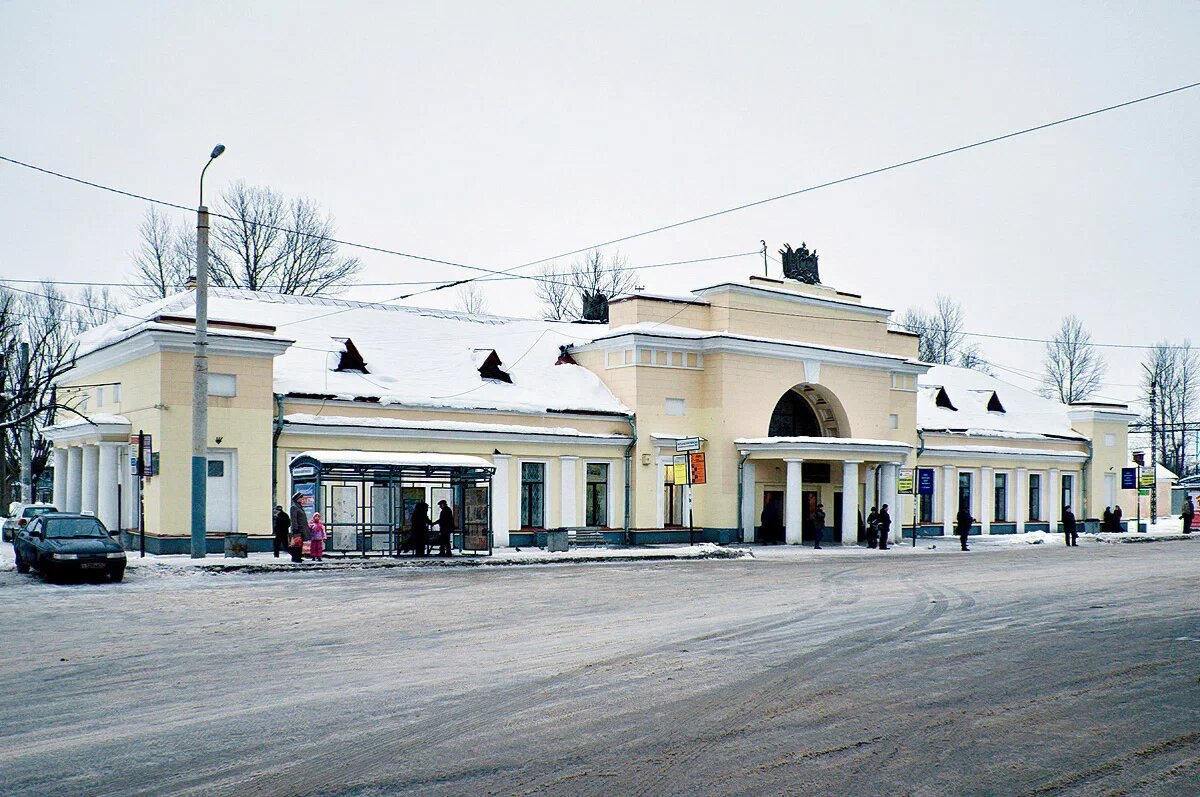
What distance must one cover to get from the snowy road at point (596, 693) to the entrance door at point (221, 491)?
10.1 meters

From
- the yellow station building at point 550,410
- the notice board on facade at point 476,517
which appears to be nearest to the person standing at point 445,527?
the notice board on facade at point 476,517

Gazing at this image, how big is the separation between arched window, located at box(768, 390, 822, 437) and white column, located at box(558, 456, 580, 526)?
9.23 meters

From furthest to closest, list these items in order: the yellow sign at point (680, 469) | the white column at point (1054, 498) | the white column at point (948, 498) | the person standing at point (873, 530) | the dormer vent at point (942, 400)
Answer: the white column at point (1054, 498) < the dormer vent at point (942, 400) < the white column at point (948, 498) < the person standing at point (873, 530) < the yellow sign at point (680, 469)

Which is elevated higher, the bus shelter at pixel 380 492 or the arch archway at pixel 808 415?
the arch archway at pixel 808 415

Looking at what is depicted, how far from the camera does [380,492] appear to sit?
33562 millimetres

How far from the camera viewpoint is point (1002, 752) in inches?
360

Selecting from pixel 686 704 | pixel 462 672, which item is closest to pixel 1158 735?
pixel 686 704

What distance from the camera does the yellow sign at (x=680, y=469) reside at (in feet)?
125

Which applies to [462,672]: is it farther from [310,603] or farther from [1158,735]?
[310,603]

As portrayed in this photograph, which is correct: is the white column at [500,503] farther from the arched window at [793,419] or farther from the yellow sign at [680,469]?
the arched window at [793,419]

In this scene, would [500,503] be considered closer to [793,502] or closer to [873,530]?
[793,502]

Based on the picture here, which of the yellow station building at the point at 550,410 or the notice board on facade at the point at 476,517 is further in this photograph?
the notice board on facade at the point at 476,517

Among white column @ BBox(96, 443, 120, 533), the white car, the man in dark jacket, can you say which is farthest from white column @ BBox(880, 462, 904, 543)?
the white car

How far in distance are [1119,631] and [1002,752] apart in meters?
8.57
